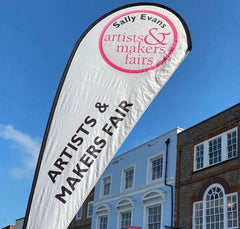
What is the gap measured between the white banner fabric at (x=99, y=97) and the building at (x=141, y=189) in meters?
15.2

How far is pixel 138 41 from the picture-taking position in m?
4.44

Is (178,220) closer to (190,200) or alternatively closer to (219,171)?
(190,200)

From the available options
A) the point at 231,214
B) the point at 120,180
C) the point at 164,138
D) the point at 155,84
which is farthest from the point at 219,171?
the point at 155,84

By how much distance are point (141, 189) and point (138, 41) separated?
679 inches

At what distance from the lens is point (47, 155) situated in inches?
150

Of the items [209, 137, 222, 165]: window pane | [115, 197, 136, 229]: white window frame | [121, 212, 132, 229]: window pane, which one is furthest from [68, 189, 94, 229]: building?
[209, 137, 222, 165]: window pane

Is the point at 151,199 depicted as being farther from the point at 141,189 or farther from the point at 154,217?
the point at 141,189

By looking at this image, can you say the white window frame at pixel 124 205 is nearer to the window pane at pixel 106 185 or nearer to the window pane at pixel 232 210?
the window pane at pixel 106 185

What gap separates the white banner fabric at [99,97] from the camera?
3703 millimetres

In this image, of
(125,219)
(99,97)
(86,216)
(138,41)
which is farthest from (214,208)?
(99,97)

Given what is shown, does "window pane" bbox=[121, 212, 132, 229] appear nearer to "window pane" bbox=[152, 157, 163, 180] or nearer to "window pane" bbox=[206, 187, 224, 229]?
"window pane" bbox=[152, 157, 163, 180]

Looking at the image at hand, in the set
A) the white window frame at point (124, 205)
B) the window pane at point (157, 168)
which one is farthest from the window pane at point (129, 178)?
the window pane at point (157, 168)

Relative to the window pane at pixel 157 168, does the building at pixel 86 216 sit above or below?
below

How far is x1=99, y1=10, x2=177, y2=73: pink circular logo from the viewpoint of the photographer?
4.32 metres
